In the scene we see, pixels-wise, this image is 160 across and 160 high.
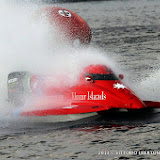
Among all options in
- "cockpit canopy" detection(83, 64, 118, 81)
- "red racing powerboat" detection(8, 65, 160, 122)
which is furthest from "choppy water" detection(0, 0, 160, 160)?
"cockpit canopy" detection(83, 64, 118, 81)

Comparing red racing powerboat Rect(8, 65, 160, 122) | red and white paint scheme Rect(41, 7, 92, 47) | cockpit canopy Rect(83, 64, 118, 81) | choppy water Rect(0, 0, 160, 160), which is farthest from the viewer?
red and white paint scheme Rect(41, 7, 92, 47)

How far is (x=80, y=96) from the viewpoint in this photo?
1402 cm

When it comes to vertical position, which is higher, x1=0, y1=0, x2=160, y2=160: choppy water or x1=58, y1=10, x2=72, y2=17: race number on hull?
x1=58, y1=10, x2=72, y2=17: race number on hull

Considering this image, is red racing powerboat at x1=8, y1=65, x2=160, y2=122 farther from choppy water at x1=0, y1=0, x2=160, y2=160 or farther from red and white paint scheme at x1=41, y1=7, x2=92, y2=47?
red and white paint scheme at x1=41, y1=7, x2=92, y2=47

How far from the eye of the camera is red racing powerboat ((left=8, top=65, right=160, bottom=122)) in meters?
13.7

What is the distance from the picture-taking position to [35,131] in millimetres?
13383

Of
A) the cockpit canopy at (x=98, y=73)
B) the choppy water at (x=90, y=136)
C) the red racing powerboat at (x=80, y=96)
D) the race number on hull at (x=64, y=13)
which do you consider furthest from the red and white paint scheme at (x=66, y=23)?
the cockpit canopy at (x=98, y=73)

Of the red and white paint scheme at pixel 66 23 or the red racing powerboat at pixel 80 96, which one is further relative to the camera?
the red and white paint scheme at pixel 66 23

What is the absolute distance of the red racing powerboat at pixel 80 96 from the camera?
13734 mm

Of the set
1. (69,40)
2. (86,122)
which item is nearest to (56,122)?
(86,122)

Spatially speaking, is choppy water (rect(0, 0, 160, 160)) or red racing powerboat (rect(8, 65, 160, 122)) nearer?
choppy water (rect(0, 0, 160, 160))

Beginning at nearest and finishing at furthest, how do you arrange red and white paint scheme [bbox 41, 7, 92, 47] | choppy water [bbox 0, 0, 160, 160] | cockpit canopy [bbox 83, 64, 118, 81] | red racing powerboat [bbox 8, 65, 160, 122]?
choppy water [bbox 0, 0, 160, 160]
red racing powerboat [bbox 8, 65, 160, 122]
cockpit canopy [bbox 83, 64, 118, 81]
red and white paint scheme [bbox 41, 7, 92, 47]

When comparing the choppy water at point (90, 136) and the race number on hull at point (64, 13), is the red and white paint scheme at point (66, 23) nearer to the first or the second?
the race number on hull at point (64, 13)

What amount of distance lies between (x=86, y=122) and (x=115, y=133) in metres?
1.22
